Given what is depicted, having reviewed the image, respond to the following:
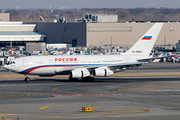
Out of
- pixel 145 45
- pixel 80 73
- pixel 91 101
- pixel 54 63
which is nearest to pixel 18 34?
pixel 145 45

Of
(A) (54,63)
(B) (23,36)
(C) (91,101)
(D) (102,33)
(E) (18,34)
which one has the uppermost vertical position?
(D) (102,33)

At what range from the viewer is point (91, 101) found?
37.0m

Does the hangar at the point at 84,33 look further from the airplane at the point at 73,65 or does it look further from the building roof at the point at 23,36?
the airplane at the point at 73,65

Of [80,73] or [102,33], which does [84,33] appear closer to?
[102,33]

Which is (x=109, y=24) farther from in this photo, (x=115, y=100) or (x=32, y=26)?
(x=115, y=100)

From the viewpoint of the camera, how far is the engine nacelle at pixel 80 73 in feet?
182

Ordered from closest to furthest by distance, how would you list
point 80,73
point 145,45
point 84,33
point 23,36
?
point 80,73
point 145,45
point 84,33
point 23,36

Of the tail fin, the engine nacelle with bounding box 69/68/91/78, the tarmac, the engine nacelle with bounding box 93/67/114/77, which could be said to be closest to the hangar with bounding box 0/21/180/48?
the tail fin

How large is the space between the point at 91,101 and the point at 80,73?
19268 millimetres

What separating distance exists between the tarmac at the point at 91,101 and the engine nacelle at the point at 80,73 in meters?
3.63

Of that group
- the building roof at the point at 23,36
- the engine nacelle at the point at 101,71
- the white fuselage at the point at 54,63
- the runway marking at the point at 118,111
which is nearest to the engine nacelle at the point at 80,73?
the engine nacelle at the point at 101,71

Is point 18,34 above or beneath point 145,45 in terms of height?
above

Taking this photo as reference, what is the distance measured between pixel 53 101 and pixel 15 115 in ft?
26.8

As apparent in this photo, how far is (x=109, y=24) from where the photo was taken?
165750 mm
